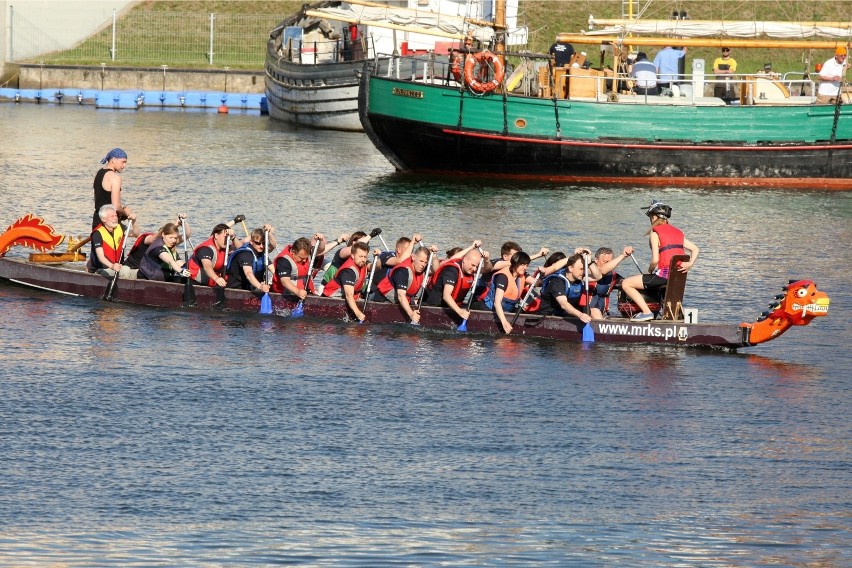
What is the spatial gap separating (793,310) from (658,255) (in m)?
1.93

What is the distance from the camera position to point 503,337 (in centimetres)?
1972

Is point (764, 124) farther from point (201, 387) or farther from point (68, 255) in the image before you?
point (201, 387)

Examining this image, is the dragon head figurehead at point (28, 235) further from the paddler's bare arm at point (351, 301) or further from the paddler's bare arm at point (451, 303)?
the paddler's bare arm at point (451, 303)

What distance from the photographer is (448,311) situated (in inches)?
775

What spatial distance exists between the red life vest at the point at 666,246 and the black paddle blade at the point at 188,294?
6615 millimetres

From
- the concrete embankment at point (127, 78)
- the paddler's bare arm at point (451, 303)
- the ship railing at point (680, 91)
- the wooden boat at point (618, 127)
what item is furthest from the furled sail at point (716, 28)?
the concrete embankment at point (127, 78)

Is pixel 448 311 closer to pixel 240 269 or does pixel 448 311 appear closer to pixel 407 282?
pixel 407 282

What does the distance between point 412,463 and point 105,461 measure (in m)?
3.02

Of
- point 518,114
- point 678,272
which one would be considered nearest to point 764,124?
point 518,114

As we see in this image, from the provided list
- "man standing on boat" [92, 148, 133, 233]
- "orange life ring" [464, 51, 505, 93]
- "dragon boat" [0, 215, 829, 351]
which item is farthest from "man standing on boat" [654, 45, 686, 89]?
"man standing on boat" [92, 148, 133, 233]

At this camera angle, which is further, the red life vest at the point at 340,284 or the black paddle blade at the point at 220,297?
the black paddle blade at the point at 220,297

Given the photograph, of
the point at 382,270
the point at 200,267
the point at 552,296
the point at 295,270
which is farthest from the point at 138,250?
the point at 552,296

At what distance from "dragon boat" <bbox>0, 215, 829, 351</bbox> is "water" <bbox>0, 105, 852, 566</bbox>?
212 millimetres

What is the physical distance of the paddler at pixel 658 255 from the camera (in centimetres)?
1919
